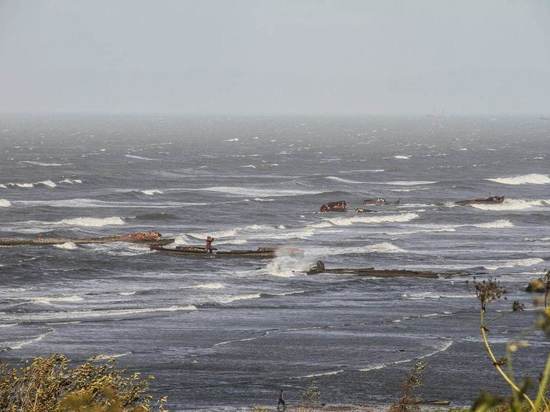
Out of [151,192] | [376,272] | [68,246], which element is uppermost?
[376,272]

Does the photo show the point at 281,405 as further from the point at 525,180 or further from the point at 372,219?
the point at 525,180

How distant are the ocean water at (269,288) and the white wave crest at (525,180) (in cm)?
760

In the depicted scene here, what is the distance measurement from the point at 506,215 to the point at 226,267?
1547 inches

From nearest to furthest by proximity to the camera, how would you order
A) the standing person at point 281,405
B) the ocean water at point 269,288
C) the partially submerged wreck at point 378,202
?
1. the standing person at point 281,405
2. the ocean water at point 269,288
3. the partially submerged wreck at point 378,202

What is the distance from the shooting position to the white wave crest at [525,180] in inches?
5418

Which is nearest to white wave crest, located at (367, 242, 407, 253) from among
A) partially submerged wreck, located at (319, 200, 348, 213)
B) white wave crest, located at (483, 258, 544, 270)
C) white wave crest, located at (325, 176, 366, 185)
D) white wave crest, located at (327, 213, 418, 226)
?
white wave crest, located at (483, 258, 544, 270)

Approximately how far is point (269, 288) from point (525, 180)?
88027 mm

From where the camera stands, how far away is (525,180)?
142 metres

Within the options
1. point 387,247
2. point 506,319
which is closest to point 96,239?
point 387,247

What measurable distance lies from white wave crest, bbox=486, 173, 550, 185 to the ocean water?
24.9ft

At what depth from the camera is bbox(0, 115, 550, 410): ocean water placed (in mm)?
40875

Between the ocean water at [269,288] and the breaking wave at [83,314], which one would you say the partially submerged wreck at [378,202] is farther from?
the breaking wave at [83,314]

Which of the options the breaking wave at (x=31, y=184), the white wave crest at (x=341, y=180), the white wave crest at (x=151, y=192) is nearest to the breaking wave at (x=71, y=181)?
the breaking wave at (x=31, y=184)

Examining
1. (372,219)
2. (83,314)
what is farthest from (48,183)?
(83,314)
